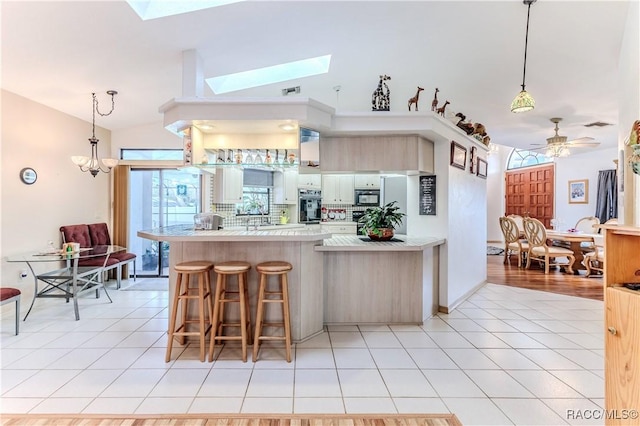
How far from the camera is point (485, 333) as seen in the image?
325cm

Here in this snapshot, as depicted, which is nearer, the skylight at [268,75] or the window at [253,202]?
the skylight at [268,75]

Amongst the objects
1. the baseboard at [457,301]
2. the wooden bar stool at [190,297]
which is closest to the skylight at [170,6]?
the wooden bar stool at [190,297]

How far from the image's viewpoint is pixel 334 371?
2.47 m

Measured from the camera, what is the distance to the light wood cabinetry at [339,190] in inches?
261

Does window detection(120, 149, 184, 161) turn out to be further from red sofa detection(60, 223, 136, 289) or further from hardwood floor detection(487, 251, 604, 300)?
hardwood floor detection(487, 251, 604, 300)

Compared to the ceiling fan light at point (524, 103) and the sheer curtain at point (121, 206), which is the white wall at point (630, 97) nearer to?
the ceiling fan light at point (524, 103)

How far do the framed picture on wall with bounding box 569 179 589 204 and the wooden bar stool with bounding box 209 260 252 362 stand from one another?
30.3 ft

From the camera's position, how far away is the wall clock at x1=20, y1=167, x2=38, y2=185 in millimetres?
4043

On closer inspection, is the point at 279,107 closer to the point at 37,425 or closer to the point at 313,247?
the point at 313,247

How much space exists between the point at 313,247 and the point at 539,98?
4.45 metres

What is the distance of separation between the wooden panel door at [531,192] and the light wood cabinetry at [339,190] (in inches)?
251

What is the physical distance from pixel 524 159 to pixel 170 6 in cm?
1114

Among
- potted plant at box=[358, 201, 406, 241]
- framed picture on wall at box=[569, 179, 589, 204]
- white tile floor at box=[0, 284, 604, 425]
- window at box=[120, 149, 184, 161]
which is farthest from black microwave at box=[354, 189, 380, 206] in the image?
framed picture on wall at box=[569, 179, 589, 204]

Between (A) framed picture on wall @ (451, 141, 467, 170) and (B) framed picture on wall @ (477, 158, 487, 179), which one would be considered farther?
(B) framed picture on wall @ (477, 158, 487, 179)
